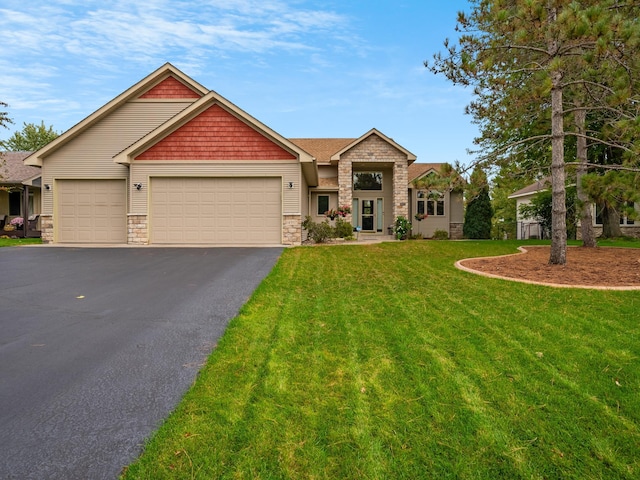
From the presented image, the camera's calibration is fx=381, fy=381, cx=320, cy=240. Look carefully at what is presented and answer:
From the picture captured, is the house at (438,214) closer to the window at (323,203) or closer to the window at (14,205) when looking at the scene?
the window at (323,203)

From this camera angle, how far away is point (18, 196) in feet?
71.4

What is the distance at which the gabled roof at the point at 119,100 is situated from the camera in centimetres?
1503

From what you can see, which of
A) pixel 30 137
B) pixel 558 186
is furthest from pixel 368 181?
pixel 30 137

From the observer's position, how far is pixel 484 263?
28.7ft

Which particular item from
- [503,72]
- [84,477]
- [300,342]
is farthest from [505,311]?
[503,72]

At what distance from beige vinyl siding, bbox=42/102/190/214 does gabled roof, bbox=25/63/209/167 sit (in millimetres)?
190

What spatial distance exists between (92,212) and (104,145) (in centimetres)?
277

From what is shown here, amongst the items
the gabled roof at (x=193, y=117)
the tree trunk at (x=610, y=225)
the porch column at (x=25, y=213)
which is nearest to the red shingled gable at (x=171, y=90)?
the gabled roof at (x=193, y=117)

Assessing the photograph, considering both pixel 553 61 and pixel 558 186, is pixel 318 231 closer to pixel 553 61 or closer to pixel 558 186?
pixel 558 186

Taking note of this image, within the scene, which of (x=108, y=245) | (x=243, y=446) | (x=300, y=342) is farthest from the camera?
(x=108, y=245)

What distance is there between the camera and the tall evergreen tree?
6.69 meters

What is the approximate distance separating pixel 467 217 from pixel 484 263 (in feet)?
39.9

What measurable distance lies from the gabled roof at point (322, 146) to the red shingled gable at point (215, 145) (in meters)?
7.30

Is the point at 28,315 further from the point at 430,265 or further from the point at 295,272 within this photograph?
the point at 430,265
